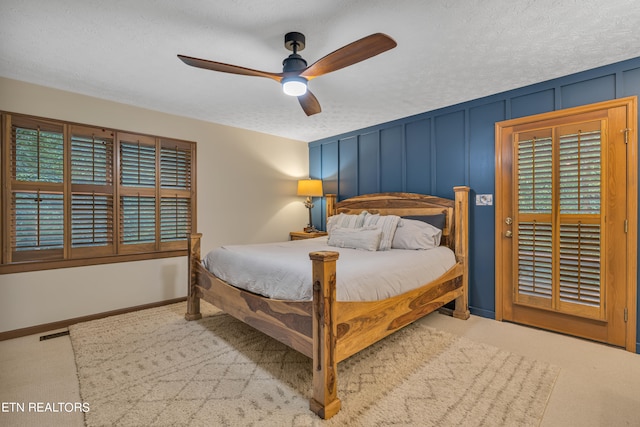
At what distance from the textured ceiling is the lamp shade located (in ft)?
5.21

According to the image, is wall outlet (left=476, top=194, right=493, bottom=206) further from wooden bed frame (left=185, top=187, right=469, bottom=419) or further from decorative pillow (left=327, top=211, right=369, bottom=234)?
decorative pillow (left=327, top=211, right=369, bottom=234)

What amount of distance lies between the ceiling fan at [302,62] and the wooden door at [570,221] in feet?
6.85

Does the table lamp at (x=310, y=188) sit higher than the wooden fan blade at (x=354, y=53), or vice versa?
the wooden fan blade at (x=354, y=53)

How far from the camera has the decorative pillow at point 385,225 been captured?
3170mm

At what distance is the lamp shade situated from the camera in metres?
4.72

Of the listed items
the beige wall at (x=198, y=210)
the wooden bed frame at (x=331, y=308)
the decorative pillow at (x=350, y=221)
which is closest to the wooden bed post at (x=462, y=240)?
the wooden bed frame at (x=331, y=308)

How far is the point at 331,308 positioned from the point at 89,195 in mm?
3022

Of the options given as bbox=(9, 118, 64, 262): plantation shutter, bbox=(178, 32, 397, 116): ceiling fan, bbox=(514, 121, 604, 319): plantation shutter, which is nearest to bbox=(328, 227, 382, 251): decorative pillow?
bbox=(514, 121, 604, 319): plantation shutter

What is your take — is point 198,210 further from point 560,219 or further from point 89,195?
point 560,219

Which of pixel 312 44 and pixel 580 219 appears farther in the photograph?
pixel 580 219

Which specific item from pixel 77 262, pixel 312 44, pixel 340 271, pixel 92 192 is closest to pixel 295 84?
pixel 312 44

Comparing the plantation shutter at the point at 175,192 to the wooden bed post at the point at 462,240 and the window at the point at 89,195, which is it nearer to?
the window at the point at 89,195

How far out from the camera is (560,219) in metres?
2.74

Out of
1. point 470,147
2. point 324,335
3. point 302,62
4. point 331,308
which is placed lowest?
point 324,335
